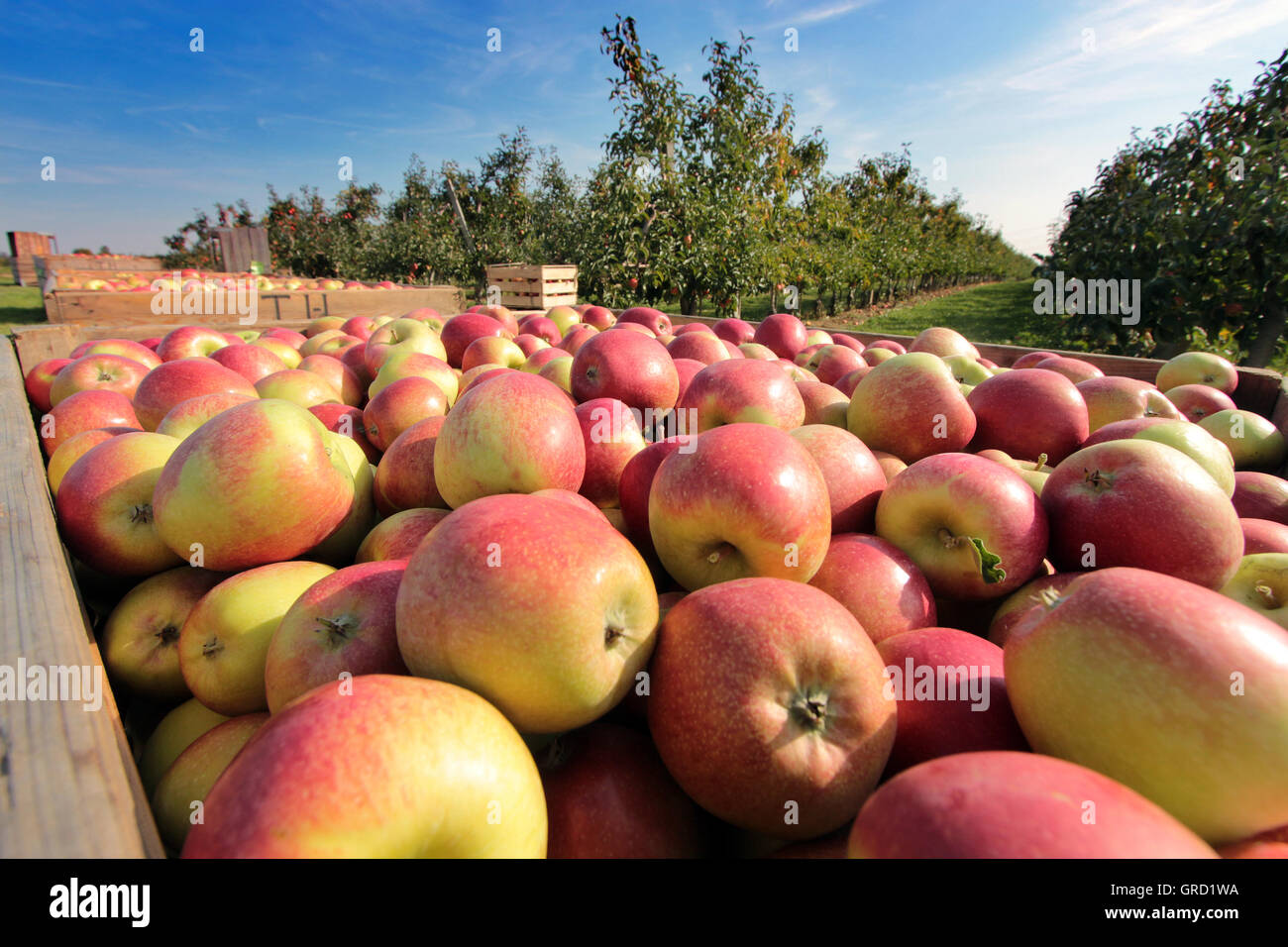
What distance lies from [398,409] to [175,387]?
1.01 m

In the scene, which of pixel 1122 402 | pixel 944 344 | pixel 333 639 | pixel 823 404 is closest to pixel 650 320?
pixel 944 344

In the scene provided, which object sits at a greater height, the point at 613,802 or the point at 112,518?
the point at 112,518

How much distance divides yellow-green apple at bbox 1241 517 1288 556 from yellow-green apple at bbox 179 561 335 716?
2703 mm

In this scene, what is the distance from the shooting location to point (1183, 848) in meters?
0.74

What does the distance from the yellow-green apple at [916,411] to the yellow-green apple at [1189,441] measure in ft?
1.63

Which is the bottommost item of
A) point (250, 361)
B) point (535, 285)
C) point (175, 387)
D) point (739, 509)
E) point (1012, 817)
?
point (1012, 817)

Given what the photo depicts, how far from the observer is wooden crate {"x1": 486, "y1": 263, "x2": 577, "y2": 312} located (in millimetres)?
7992

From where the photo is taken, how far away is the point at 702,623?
3.93 ft

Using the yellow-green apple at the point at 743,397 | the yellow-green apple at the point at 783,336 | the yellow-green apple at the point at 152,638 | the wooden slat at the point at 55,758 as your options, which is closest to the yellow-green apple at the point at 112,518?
the yellow-green apple at the point at 152,638

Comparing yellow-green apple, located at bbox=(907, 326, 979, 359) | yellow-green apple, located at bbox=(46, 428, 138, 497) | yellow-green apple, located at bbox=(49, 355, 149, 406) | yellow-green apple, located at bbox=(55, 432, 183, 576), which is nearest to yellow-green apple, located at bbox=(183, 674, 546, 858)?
yellow-green apple, located at bbox=(55, 432, 183, 576)

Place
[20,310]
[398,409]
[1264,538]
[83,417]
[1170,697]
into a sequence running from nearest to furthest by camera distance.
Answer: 1. [1170,697]
2. [1264,538]
3. [398,409]
4. [83,417]
5. [20,310]

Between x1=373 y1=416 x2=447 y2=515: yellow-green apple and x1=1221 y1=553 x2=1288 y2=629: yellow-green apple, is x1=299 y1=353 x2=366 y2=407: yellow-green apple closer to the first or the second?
x1=373 y1=416 x2=447 y2=515: yellow-green apple

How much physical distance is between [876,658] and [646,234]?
1069 centimetres

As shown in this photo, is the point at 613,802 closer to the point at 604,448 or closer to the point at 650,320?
the point at 604,448
